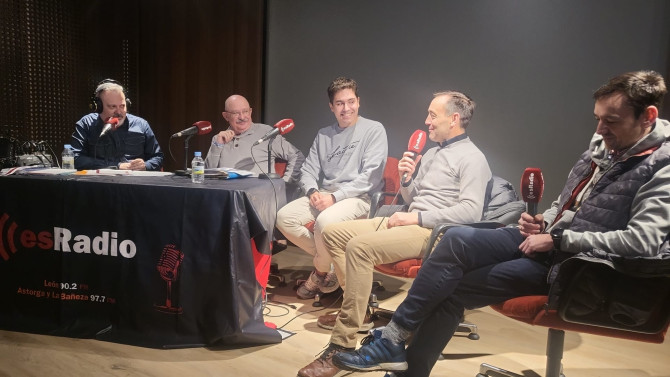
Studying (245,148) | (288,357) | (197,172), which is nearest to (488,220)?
(288,357)

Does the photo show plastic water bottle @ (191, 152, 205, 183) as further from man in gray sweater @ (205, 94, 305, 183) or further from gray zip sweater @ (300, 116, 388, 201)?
man in gray sweater @ (205, 94, 305, 183)

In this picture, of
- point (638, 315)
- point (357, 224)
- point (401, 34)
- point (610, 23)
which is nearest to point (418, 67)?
point (401, 34)

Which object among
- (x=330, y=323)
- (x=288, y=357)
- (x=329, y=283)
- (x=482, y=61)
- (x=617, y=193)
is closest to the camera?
(x=617, y=193)

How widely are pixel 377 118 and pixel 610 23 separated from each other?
171 cm

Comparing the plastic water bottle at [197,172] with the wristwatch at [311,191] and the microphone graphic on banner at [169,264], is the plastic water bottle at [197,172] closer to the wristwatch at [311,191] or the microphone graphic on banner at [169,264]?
the microphone graphic on banner at [169,264]

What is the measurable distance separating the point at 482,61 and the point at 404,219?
1.66 meters

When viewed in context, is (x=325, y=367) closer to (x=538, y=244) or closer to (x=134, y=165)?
(x=538, y=244)

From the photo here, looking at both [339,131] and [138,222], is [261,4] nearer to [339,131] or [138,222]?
[339,131]

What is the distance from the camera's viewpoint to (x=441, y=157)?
2.84 metres

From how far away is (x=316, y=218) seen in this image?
10.8 feet

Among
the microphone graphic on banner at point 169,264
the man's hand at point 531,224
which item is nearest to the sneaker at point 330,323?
the microphone graphic on banner at point 169,264

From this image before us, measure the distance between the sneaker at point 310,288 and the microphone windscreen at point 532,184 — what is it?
1.62 m

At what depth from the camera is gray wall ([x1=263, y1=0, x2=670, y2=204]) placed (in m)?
3.42

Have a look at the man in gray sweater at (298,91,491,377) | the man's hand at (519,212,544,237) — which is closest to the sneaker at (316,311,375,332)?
the man in gray sweater at (298,91,491,377)
